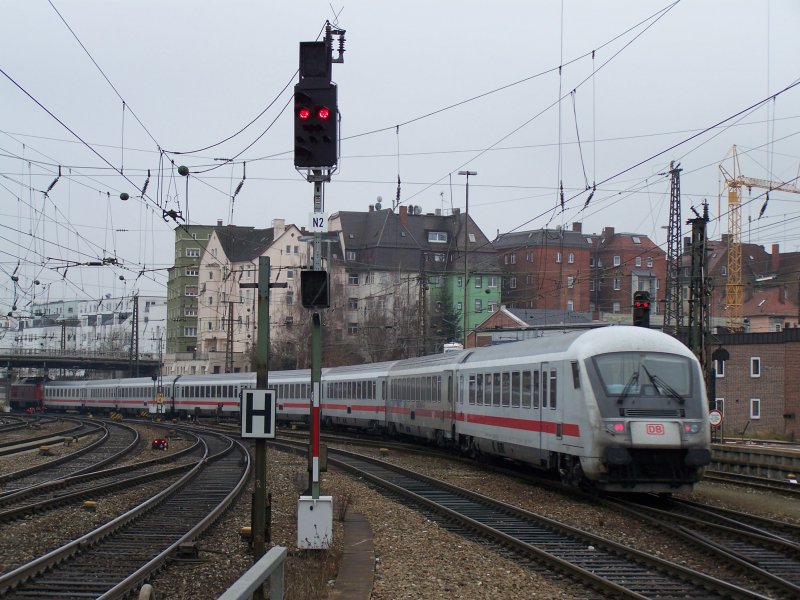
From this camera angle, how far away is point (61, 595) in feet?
31.3

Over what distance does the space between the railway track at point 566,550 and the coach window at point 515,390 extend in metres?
2.64

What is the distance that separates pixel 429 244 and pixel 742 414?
164ft

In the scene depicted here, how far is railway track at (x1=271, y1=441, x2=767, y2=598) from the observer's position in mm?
9758

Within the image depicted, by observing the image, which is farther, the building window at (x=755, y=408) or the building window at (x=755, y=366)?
the building window at (x=755, y=408)

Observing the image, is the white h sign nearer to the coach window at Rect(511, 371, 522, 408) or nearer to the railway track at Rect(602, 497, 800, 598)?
the railway track at Rect(602, 497, 800, 598)

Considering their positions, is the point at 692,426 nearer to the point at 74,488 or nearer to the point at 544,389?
the point at 544,389

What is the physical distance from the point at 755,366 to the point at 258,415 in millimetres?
42518

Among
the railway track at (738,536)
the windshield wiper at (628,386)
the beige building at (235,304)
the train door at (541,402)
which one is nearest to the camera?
the railway track at (738,536)

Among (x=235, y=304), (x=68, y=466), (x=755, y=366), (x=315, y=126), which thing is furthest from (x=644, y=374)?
(x=235, y=304)

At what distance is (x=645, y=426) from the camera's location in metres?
15.8

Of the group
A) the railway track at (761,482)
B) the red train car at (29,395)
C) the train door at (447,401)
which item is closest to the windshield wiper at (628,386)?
the railway track at (761,482)

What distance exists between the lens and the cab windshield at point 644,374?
640 inches

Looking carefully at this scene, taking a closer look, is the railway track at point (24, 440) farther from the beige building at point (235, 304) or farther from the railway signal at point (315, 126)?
the beige building at point (235, 304)

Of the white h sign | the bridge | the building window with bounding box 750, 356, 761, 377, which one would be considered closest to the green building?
the bridge
